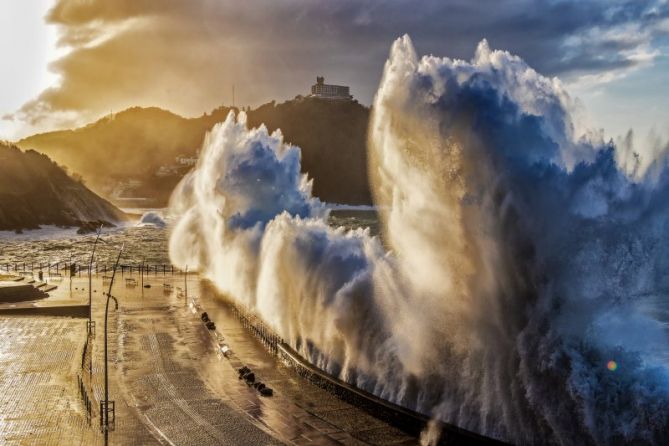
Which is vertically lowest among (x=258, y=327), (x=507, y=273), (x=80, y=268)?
(x=80, y=268)

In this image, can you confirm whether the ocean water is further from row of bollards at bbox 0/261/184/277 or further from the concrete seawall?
the concrete seawall

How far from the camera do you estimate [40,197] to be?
136 meters

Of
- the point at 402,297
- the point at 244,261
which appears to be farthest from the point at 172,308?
the point at 402,297

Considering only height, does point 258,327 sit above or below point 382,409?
above

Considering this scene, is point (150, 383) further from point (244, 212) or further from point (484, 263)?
point (244, 212)

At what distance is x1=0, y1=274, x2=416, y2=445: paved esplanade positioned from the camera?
2259 cm

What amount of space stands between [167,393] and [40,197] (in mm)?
120701

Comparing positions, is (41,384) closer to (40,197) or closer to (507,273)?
(507,273)

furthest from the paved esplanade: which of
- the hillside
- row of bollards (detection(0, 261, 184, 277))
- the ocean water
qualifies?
the hillside

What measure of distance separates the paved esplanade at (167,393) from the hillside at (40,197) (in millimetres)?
95108

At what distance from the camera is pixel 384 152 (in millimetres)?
27500

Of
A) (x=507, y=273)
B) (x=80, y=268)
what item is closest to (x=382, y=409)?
(x=507, y=273)

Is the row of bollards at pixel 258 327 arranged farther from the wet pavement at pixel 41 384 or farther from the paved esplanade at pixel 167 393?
the wet pavement at pixel 41 384

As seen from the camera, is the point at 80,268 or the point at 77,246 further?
the point at 77,246
